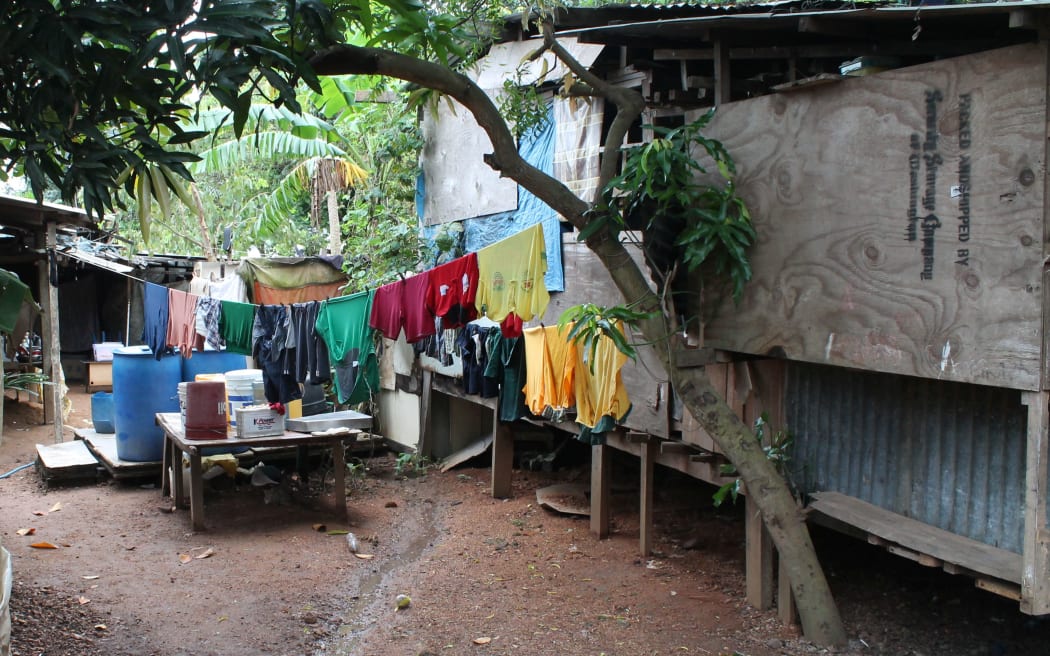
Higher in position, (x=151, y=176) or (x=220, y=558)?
(x=151, y=176)

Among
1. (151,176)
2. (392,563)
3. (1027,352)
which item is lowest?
(392,563)

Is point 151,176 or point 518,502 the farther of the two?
point 518,502

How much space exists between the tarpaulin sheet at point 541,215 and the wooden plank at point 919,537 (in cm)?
374

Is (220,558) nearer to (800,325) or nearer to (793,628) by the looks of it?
(793,628)

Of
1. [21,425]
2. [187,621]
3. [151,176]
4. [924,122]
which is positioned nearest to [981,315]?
[924,122]

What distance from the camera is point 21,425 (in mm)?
13789

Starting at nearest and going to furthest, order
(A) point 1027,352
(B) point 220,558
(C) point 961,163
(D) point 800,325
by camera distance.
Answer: (A) point 1027,352
(C) point 961,163
(D) point 800,325
(B) point 220,558

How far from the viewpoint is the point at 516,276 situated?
7191 mm

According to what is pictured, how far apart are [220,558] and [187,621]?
1.55 m

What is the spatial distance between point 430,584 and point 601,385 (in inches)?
88.7

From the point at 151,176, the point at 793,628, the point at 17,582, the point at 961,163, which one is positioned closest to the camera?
the point at 961,163

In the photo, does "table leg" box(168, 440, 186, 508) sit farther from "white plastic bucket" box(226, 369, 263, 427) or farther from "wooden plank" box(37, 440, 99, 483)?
"wooden plank" box(37, 440, 99, 483)

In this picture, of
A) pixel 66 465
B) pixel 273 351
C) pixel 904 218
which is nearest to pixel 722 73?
pixel 904 218

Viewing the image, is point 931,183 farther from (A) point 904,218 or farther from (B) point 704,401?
(B) point 704,401
